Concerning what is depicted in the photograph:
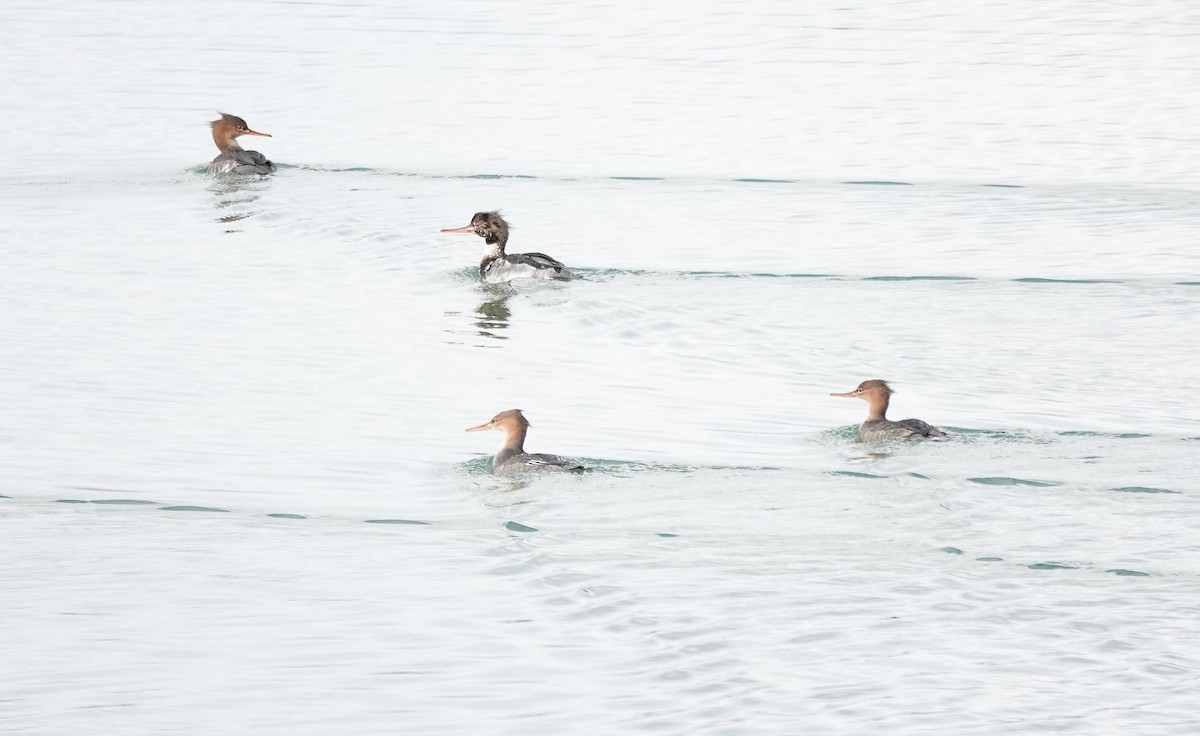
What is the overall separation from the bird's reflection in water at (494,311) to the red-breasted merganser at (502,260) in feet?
0.34

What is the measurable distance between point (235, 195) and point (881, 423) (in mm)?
9011

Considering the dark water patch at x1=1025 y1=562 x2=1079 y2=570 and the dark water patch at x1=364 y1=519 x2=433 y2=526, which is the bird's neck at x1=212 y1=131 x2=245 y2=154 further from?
the dark water patch at x1=1025 y1=562 x2=1079 y2=570

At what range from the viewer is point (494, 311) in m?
13.0

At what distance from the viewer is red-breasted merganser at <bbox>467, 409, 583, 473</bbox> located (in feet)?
29.1

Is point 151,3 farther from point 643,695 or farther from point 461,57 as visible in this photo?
point 643,695

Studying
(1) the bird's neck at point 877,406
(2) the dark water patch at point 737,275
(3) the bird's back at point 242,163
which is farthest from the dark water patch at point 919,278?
(3) the bird's back at point 242,163

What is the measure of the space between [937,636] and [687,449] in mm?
2549

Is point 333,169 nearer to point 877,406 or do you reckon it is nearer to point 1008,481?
point 877,406

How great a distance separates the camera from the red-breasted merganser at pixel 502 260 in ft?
43.4

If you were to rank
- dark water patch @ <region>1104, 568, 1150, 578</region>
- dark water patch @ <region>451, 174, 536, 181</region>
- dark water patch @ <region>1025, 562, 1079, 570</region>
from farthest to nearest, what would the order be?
dark water patch @ <region>451, 174, 536, 181</region>, dark water patch @ <region>1025, 562, 1079, 570</region>, dark water patch @ <region>1104, 568, 1150, 578</region>

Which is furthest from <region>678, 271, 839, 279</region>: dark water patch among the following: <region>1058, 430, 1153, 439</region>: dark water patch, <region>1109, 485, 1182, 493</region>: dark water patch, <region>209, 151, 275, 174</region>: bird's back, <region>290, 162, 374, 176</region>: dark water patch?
<region>209, 151, 275, 174</region>: bird's back

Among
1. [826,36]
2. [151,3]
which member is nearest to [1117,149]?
[826,36]

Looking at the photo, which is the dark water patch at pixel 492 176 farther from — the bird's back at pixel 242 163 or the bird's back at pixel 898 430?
the bird's back at pixel 898 430

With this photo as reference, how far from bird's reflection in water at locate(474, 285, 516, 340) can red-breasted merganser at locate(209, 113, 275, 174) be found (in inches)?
173
